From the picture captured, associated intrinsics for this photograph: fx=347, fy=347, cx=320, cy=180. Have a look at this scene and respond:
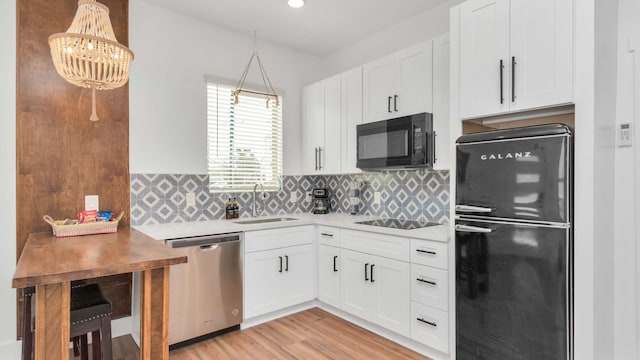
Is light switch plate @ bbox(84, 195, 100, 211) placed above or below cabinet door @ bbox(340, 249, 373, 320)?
above

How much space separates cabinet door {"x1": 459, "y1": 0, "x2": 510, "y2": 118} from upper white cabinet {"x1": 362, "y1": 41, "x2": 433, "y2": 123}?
Answer: 1.55 feet

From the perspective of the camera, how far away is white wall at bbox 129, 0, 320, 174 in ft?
9.57

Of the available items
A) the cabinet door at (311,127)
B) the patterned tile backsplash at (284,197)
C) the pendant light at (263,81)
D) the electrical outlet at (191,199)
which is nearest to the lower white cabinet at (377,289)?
the patterned tile backsplash at (284,197)

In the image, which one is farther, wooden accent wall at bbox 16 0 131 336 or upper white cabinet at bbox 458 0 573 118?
wooden accent wall at bbox 16 0 131 336

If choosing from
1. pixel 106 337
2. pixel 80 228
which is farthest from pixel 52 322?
pixel 80 228

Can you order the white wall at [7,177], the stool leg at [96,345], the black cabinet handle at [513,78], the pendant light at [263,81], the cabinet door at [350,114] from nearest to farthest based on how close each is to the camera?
the stool leg at [96,345], the black cabinet handle at [513,78], the white wall at [7,177], the cabinet door at [350,114], the pendant light at [263,81]

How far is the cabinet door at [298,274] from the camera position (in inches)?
125

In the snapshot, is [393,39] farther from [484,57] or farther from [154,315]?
[154,315]

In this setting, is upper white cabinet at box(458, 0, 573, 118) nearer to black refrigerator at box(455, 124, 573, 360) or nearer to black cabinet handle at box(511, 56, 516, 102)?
black cabinet handle at box(511, 56, 516, 102)

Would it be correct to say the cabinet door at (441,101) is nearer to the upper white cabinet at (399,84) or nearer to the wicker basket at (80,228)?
the upper white cabinet at (399,84)

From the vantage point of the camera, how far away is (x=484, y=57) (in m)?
2.12

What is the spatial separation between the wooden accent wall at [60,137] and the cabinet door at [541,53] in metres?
2.86

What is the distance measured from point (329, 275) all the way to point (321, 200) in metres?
0.97

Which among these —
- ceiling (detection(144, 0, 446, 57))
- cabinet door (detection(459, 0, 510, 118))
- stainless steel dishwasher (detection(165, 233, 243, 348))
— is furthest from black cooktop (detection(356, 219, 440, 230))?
ceiling (detection(144, 0, 446, 57))
